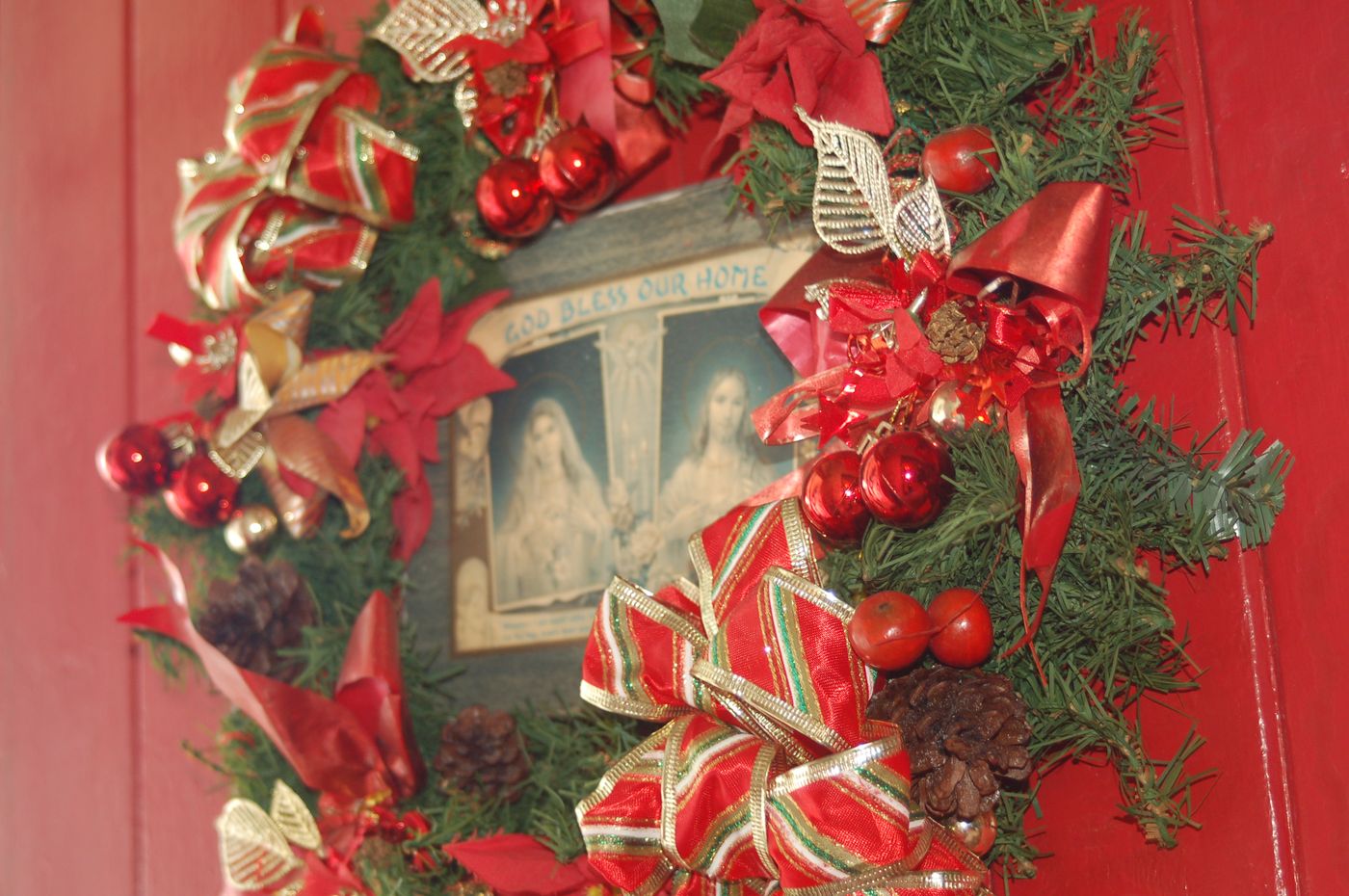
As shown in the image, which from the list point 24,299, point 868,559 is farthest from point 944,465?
point 24,299

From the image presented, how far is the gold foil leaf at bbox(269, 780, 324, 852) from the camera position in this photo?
2.74ft

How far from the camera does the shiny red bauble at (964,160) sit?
64 centimetres

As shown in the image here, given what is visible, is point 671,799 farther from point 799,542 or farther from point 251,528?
point 251,528

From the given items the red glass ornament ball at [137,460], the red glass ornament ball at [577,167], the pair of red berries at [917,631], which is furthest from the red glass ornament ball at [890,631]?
the red glass ornament ball at [137,460]

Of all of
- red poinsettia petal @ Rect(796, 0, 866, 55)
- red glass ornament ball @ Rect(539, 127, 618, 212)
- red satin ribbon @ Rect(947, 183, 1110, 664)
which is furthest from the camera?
red glass ornament ball @ Rect(539, 127, 618, 212)

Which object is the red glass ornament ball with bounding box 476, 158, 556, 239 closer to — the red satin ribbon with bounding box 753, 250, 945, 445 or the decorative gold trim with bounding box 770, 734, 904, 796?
the red satin ribbon with bounding box 753, 250, 945, 445

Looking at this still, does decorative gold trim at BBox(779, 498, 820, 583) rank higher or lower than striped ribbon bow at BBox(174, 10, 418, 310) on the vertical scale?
lower

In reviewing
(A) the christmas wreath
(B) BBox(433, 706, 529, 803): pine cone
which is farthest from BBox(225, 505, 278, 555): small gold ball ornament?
(B) BBox(433, 706, 529, 803): pine cone

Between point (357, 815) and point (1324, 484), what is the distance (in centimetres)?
59

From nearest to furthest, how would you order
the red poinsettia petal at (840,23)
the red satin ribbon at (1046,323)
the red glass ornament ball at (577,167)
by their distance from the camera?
the red satin ribbon at (1046,323) → the red poinsettia petal at (840,23) → the red glass ornament ball at (577,167)

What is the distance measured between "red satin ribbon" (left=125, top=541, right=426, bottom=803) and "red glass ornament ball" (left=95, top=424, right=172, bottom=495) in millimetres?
160

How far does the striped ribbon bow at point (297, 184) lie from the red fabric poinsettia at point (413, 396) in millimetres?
70

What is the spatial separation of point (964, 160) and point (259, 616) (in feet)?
1.74

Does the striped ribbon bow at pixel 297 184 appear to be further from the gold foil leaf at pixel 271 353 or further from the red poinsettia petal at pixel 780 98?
the red poinsettia petal at pixel 780 98
